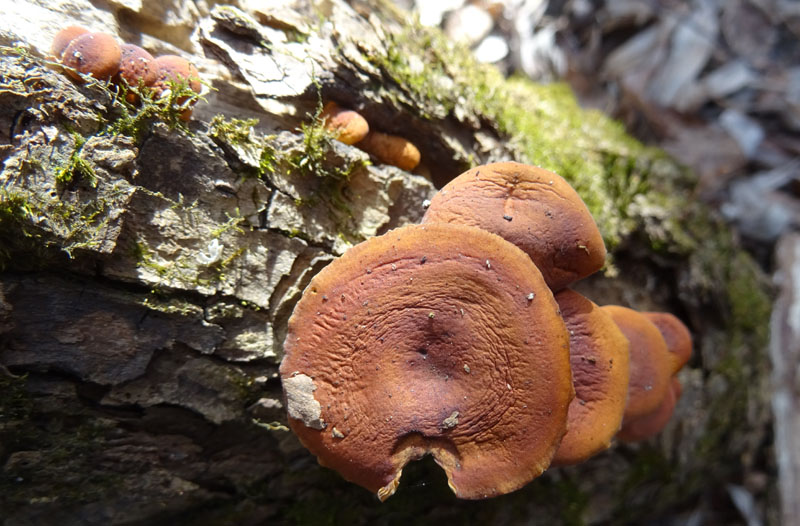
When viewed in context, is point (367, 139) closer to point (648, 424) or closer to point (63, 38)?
point (63, 38)

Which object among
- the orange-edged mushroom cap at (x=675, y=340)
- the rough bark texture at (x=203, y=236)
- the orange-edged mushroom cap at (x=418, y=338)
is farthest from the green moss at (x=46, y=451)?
the orange-edged mushroom cap at (x=675, y=340)

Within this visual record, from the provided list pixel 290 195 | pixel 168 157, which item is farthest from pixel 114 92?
pixel 290 195

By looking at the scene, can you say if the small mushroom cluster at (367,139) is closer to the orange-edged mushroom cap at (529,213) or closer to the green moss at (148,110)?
Result: the orange-edged mushroom cap at (529,213)

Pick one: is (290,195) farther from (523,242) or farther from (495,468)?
(495,468)

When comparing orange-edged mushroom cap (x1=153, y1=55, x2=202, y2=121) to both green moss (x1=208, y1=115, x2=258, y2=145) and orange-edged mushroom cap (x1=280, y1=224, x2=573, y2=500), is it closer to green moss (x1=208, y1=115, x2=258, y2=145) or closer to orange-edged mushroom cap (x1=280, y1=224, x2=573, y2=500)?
green moss (x1=208, y1=115, x2=258, y2=145)

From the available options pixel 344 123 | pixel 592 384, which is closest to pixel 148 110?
pixel 344 123

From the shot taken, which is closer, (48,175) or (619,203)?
(48,175)
